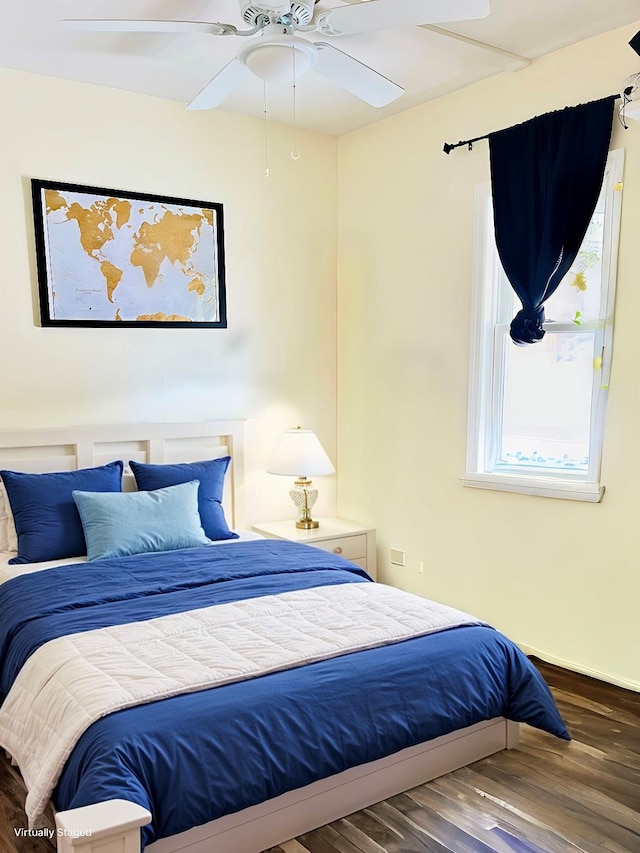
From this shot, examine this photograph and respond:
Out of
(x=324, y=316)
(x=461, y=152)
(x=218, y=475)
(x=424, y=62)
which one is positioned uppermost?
(x=424, y=62)

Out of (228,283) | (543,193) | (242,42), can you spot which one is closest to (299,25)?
(242,42)

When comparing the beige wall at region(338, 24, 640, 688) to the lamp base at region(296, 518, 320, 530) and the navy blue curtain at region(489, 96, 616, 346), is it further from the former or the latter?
the lamp base at region(296, 518, 320, 530)

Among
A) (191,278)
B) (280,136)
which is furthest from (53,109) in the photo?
(280,136)

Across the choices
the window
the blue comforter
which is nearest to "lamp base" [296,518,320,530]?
the window

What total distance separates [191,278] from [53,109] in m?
1.07

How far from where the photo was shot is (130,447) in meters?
3.79

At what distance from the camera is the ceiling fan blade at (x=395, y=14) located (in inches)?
84.1

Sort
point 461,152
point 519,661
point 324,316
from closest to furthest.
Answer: point 519,661 → point 461,152 → point 324,316

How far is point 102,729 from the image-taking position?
186cm

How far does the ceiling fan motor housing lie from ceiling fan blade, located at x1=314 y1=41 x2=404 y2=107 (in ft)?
0.34

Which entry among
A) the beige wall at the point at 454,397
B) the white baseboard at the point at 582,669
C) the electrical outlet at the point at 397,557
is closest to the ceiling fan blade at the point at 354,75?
the beige wall at the point at 454,397

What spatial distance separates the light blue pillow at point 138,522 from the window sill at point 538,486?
1442 millimetres

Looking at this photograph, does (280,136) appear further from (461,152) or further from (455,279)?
(455,279)

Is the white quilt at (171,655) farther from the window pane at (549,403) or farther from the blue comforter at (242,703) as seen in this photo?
the window pane at (549,403)
